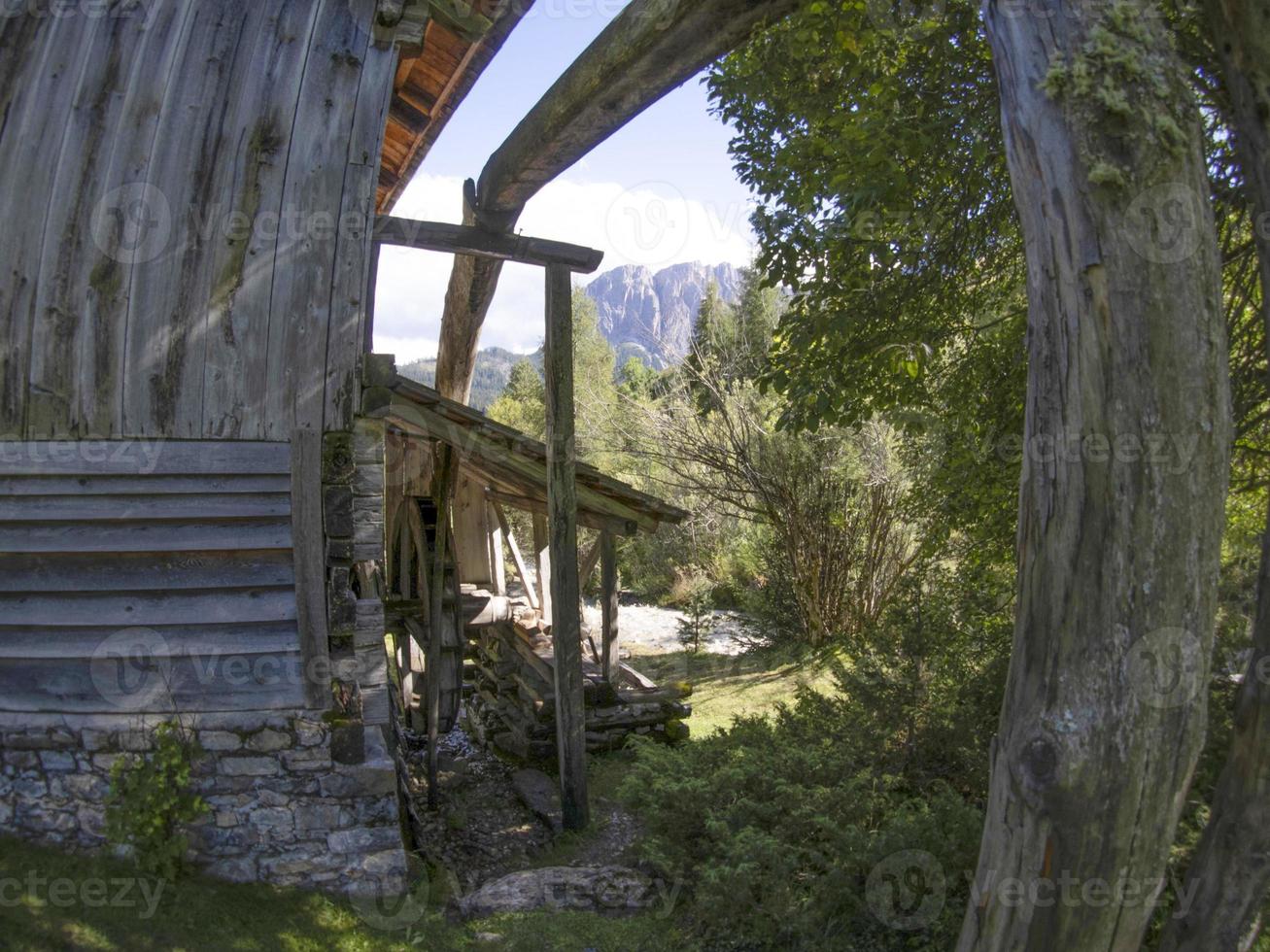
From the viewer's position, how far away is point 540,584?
1059 cm

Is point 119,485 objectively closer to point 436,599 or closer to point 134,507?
point 134,507

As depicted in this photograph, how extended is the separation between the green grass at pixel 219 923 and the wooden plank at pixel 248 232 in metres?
2.13

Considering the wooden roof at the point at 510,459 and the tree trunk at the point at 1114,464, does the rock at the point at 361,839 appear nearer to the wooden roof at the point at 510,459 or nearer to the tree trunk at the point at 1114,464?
the wooden roof at the point at 510,459

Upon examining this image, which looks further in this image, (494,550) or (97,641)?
(494,550)

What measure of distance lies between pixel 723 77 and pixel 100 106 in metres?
3.93

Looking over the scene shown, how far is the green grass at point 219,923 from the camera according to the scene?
12.7 feet

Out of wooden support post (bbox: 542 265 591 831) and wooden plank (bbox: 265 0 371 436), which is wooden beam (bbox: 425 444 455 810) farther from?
wooden plank (bbox: 265 0 371 436)
